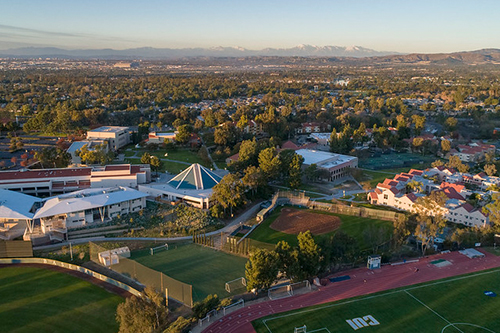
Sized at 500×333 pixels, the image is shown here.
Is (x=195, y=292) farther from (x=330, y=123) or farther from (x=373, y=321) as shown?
(x=330, y=123)

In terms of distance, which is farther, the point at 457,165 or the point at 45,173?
the point at 457,165

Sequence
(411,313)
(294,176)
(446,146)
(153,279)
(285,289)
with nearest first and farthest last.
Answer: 1. (411,313)
2. (153,279)
3. (285,289)
4. (294,176)
5. (446,146)

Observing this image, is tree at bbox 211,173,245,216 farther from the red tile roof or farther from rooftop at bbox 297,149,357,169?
the red tile roof

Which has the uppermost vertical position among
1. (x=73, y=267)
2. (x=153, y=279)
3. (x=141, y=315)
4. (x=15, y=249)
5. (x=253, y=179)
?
(x=253, y=179)

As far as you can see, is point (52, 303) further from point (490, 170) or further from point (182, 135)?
point (490, 170)

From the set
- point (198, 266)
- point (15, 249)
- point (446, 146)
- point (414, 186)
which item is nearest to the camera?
point (198, 266)

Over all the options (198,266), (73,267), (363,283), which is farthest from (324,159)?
(73,267)
